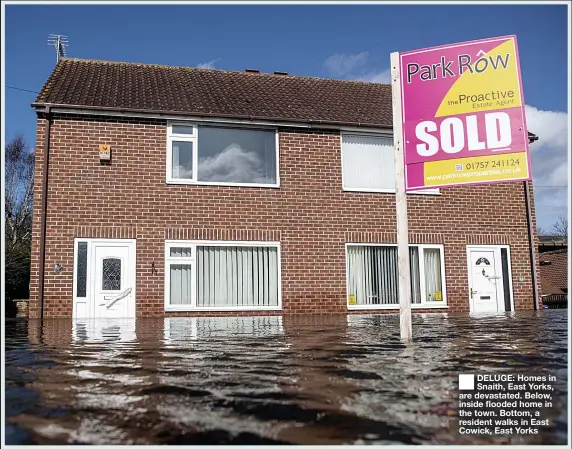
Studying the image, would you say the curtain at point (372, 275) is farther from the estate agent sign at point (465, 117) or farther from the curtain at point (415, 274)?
the estate agent sign at point (465, 117)

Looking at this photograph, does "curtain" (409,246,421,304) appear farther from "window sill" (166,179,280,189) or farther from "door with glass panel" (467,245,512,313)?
"window sill" (166,179,280,189)

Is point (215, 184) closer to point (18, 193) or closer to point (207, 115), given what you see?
point (207, 115)

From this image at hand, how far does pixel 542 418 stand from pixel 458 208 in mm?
12748

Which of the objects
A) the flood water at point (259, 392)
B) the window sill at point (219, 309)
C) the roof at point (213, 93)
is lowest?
the flood water at point (259, 392)

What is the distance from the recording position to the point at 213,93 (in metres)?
14.6

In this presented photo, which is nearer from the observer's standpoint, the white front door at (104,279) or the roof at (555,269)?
the white front door at (104,279)

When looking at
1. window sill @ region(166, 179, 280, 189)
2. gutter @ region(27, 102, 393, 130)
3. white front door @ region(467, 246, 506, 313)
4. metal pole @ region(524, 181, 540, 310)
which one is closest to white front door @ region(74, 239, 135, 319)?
window sill @ region(166, 179, 280, 189)

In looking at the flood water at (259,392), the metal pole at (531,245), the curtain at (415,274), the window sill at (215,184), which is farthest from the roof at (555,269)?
the flood water at (259,392)

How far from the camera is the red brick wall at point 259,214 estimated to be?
12078 mm

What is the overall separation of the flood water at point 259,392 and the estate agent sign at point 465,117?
169 centimetres

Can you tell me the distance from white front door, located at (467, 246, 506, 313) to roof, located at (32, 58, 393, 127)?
13.9ft

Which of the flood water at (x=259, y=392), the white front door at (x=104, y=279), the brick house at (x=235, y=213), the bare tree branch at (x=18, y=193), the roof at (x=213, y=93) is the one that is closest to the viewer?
the flood water at (x=259, y=392)

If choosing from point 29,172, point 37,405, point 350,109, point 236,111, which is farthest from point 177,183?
point 29,172

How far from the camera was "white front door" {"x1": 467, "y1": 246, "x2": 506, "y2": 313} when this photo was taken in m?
14.3
